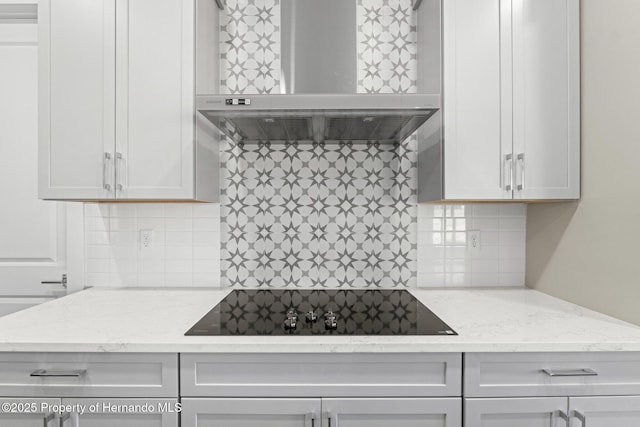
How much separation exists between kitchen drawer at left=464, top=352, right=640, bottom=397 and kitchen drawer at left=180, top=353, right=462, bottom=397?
76 millimetres

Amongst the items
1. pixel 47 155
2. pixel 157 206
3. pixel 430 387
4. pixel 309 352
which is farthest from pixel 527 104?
pixel 47 155

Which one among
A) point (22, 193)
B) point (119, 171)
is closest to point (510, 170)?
point (119, 171)

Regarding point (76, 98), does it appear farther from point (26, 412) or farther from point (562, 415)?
Result: point (562, 415)

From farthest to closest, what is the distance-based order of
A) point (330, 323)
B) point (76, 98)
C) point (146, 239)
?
point (146, 239) < point (76, 98) < point (330, 323)

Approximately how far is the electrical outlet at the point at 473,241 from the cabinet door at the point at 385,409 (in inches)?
36.0

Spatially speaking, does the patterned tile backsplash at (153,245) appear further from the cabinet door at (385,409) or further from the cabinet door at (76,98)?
the cabinet door at (385,409)

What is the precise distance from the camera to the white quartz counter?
46.2 inches

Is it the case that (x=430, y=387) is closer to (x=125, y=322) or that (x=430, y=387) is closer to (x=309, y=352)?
(x=309, y=352)

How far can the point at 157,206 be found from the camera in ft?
6.27

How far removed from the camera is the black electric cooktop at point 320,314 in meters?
1.28

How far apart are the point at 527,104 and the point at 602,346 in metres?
0.96

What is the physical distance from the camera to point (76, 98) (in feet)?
5.05

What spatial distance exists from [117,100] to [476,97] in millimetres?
1494

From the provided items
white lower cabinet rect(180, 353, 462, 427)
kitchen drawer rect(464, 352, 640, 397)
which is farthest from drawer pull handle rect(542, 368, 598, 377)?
white lower cabinet rect(180, 353, 462, 427)
